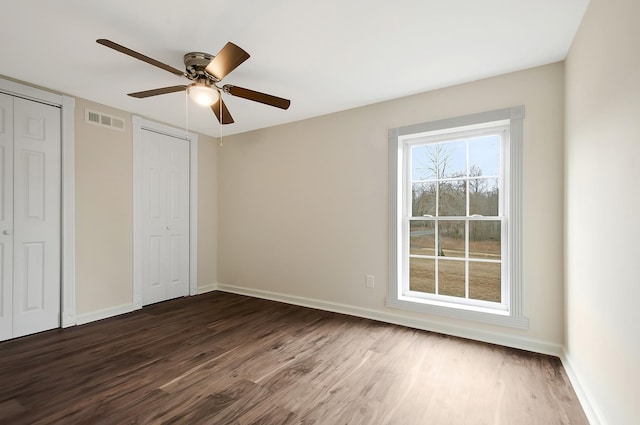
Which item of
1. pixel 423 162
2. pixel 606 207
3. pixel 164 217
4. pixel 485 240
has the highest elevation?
pixel 423 162

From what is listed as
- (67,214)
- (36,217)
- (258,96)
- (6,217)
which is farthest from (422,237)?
(6,217)

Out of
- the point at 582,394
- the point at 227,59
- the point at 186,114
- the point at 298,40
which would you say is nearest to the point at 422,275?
the point at 582,394

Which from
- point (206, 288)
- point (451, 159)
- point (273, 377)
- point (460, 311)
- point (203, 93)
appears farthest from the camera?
point (206, 288)

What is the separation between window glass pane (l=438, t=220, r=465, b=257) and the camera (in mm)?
3078

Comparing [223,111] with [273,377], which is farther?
[223,111]

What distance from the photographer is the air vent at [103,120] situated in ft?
11.0

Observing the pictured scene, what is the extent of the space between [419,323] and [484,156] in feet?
6.01

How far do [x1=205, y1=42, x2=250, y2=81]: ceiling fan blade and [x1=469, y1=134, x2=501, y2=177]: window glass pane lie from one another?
92.9 inches

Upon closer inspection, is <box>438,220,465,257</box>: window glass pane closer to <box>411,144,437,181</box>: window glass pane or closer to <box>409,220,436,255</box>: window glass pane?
<box>409,220,436,255</box>: window glass pane

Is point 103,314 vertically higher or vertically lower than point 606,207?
lower

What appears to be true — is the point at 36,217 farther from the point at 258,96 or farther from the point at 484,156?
the point at 484,156

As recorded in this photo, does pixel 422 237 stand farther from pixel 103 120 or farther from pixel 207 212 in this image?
pixel 103 120

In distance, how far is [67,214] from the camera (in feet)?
10.4

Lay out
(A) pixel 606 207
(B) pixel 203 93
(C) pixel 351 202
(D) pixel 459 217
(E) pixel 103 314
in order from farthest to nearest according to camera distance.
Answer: (C) pixel 351 202 < (E) pixel 103 314 < (D) pixel 459 217 < (B) pixel 203 93 < (A) pixel 606 207
